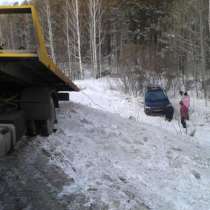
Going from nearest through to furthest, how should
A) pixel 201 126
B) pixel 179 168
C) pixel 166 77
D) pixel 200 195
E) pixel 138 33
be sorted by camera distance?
pixel 200 195, pixel 179 168, pixel 201 126, pixel 166 77, pixel 138 33

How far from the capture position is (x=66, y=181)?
18.1ft

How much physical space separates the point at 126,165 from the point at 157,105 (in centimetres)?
1346

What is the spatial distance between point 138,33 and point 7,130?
3584 centimetres

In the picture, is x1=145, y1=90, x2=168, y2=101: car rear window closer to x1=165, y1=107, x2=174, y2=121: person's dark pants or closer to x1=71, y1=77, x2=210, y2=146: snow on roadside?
x1=71, y1=77, x2=210, y2=146: snow on roadside

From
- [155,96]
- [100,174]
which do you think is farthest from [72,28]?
[100,174]

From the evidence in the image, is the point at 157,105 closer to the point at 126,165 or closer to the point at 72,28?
the point at 126,165

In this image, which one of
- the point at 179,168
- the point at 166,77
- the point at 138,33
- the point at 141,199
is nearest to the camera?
the point at 141,199

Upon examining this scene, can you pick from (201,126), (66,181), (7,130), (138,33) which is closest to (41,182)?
(66,181)

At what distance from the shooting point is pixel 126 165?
6609 millimetres

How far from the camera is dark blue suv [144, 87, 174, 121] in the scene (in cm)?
1920

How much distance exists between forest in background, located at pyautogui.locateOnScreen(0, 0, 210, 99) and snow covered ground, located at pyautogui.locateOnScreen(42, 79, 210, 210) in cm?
1439

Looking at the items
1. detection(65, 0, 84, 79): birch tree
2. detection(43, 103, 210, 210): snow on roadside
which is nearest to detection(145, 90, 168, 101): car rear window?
detection(43, 103, 210, 210): snow on roadside

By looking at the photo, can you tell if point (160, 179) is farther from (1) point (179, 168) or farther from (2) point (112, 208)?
(2) point (112, 208)

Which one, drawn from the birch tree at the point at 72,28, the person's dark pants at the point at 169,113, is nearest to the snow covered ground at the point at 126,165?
the person's dark pants at the point at 169,113
